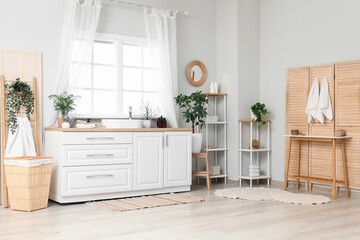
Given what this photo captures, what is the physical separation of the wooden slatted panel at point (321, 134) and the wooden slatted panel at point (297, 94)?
0.13 m

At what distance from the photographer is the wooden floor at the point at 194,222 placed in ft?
11.5

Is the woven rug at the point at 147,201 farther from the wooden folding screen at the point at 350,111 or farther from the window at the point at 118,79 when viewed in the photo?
the wooden folding screen at the point at 350,111

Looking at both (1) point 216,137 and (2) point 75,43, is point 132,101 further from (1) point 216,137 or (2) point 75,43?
(1) point 216,137

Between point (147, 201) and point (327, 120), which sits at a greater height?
point (327, 120)

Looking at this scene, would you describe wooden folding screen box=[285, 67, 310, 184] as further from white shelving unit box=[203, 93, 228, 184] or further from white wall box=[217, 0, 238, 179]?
white shelving unit box=[203, 93, 228, 184]

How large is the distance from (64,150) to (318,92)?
3.31 m

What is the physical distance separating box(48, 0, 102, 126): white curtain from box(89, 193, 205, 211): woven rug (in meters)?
1.24

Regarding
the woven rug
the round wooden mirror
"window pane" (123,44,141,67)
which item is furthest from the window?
the woven rug

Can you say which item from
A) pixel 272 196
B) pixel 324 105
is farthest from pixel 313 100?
pixel 272 196

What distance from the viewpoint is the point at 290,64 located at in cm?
627

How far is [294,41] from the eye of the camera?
20.5 feet

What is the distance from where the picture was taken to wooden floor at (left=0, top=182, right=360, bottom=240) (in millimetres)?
3510

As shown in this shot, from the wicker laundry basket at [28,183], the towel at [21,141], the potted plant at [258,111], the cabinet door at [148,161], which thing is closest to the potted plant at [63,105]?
the towel at [21,141]

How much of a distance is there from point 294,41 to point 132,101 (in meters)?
2.45
